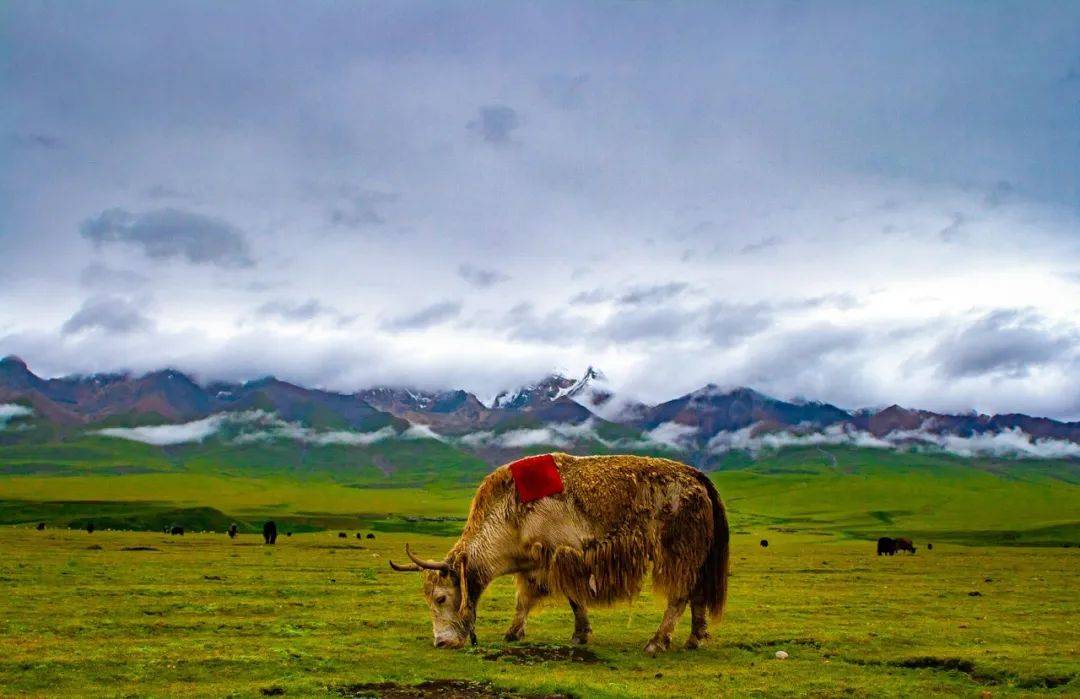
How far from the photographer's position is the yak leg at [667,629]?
14266 millimetres

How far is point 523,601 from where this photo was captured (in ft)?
49.0

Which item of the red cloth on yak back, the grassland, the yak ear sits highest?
the red cloth on yak back

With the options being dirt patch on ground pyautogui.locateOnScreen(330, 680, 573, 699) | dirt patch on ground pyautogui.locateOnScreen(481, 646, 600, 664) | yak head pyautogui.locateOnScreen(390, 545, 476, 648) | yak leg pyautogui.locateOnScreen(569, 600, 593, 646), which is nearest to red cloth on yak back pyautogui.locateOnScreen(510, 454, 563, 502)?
yak head pyautogui.locateOnScreen(390, 545, 476, 648)

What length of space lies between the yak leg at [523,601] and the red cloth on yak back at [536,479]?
154 cm

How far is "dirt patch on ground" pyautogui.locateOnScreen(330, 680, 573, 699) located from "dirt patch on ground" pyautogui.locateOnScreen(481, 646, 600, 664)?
1984 mm

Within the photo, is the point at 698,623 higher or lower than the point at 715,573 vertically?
lower

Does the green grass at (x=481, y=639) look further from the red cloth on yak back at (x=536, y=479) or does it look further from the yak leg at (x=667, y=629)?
the red cloth on yak back at (x=536, y=479)

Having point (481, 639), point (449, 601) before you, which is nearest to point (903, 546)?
point (481, 639)

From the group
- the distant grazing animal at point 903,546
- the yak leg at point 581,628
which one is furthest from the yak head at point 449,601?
the distant grazing animal at point 903,546

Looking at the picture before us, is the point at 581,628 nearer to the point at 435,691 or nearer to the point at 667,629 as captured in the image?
the point at 667,629

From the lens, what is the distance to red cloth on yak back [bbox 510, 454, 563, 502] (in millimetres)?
14828

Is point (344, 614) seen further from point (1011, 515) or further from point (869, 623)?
point (1011, 515)

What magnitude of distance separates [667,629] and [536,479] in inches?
137

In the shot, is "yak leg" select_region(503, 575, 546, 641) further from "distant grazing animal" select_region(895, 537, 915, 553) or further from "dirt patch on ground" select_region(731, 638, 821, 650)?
"distant grazing animal" select_region(895, 537, 915, 553)
